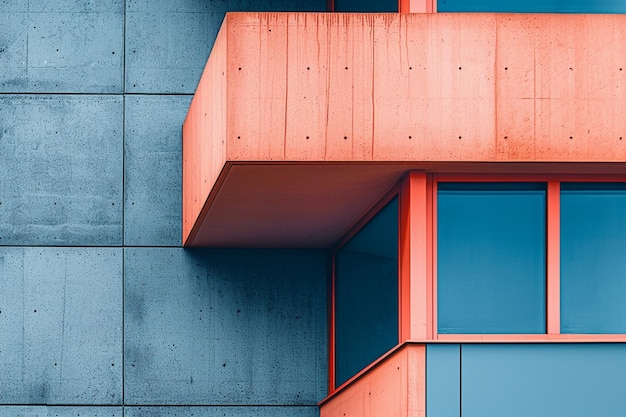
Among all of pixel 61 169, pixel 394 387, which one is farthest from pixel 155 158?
pixel 394 387

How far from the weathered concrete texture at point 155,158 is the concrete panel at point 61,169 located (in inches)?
5.7

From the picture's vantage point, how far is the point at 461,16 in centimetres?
734

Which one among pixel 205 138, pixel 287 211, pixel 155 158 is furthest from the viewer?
pixel 155 158

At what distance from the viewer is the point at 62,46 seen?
11398 mm

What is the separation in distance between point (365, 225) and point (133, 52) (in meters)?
3.93

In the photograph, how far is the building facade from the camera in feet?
23.6

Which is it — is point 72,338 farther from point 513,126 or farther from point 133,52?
point 513,126

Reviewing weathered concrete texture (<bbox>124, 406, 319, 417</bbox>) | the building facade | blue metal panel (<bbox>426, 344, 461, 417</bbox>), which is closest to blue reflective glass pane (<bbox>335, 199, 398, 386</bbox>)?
the building facade

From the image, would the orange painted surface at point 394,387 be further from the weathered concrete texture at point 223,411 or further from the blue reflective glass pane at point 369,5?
the blue reflective glass pane at point 369,5

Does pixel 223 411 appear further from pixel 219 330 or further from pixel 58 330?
pixel 58 330

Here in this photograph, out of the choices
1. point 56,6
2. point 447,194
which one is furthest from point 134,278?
point 447,194

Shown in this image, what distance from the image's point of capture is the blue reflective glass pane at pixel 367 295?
27.0 ft

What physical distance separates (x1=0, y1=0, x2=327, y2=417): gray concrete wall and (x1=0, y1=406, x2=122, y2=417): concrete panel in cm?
2

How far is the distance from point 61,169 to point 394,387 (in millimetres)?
5701
